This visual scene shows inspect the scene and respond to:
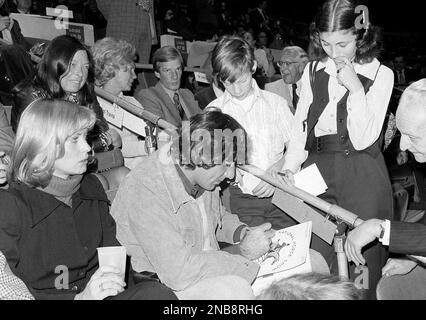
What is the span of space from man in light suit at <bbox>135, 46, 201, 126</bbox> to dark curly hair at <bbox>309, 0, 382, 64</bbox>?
1850 mm

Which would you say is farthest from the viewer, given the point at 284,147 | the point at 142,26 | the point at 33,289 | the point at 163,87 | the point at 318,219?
the point at 142,26

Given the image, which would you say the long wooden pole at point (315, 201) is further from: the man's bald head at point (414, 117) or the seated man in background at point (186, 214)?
the man's bald head at point (414, 117)

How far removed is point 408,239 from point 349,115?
657 mm

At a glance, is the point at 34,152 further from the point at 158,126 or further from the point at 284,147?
the point at 284,147

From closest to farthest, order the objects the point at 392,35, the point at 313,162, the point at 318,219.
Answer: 1. the point at 318,219
2. the point at 313,162
3. the point at 392,35

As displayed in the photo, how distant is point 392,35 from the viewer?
54.3 ft

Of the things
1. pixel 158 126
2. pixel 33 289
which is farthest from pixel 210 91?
pixel 33 289

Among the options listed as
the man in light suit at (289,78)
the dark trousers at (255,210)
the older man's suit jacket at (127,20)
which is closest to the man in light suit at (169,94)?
the dark trousers at (255,210)

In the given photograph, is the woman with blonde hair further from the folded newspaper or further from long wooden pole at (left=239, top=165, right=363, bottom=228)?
long wooden pole at (left=239, top=165, right=363, bottom=228)

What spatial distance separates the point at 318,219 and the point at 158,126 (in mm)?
1325

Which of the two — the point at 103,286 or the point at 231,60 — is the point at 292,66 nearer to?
the point at 231,60

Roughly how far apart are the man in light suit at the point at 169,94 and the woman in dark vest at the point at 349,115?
1714 mm

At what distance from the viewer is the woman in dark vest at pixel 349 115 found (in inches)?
91.8

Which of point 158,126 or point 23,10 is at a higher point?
point 23,10
